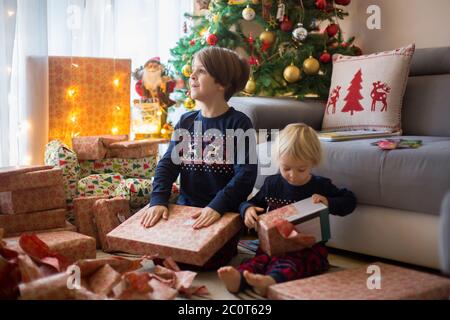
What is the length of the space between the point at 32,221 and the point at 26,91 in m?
0.73

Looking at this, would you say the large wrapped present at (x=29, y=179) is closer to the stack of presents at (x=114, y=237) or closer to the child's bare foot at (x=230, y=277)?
the stack of presents at (x=114, y=237)

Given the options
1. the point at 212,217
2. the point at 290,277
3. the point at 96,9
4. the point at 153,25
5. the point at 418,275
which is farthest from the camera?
the point at 153,25

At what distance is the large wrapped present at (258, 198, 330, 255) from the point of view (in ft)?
5.06

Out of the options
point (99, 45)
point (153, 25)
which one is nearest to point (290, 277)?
point (99, 45)

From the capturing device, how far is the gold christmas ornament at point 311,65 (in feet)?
8.38

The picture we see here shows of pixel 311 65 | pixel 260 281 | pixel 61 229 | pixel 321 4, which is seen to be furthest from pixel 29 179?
pixel 321 4

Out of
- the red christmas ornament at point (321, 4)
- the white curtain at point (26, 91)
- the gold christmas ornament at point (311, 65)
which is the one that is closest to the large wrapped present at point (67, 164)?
the white curtain at point (26, 91)

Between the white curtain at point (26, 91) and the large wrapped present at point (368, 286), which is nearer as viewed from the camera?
the large wrapped present at point (368, 286)

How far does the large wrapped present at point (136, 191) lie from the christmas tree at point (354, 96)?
88 cm

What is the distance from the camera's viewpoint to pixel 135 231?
1.66 meters

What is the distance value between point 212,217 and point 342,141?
0.56 metres

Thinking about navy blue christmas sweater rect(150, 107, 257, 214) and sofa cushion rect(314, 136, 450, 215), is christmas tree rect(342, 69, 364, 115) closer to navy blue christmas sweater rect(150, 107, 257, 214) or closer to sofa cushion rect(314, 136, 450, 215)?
sofa cushion rect(314, 136, 450, 215)

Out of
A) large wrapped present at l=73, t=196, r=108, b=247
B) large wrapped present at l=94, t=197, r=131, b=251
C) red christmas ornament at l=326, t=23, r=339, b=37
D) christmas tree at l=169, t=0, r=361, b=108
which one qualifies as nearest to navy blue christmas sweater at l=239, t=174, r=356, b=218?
large wrapped present at l=94, t=197, r=131, b=251
